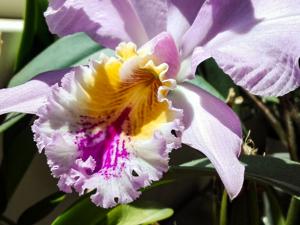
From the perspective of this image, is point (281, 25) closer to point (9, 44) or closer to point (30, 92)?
point (30, 92)

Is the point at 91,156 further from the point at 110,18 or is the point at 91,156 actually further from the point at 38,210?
the point at 38,210

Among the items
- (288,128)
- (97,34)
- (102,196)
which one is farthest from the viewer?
(288,128)

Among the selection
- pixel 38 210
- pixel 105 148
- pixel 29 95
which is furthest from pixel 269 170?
pixel 38 210

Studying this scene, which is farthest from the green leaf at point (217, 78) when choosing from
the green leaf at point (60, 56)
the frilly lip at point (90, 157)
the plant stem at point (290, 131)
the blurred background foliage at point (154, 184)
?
the frilly lip at point (90, 157)

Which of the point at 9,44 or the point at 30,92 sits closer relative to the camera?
the point at 30,92

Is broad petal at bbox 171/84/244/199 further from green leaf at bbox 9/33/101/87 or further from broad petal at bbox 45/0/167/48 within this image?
green leaf at bbox 9/33/101/87

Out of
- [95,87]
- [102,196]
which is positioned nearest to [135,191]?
[102,196]

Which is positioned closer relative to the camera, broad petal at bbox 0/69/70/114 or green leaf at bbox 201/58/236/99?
broad petal at bbox 0/69/70/114

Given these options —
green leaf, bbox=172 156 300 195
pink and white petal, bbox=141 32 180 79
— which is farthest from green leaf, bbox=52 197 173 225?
pink and white petal, bbox=141 32 180 79
